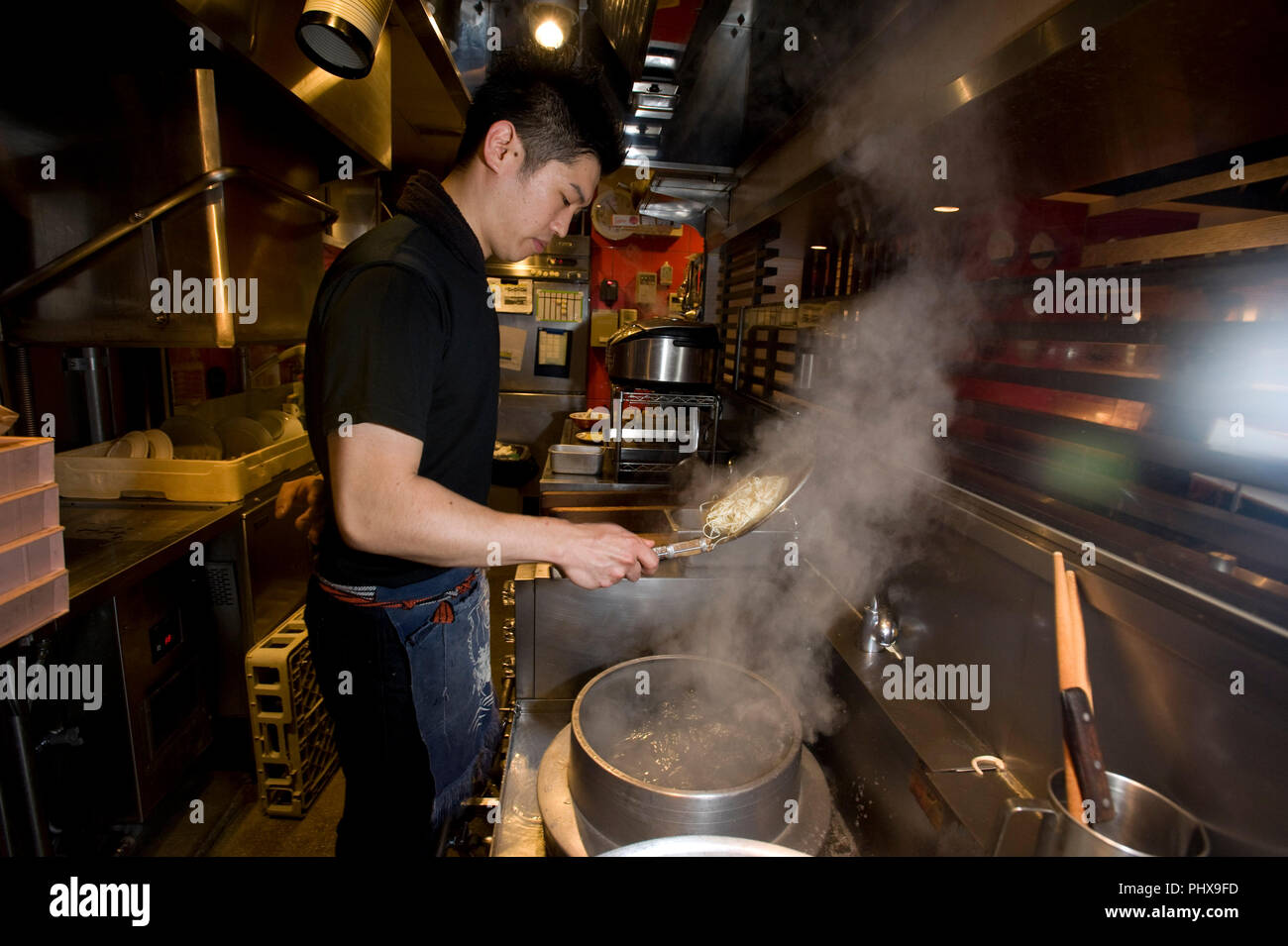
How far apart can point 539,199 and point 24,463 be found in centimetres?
150

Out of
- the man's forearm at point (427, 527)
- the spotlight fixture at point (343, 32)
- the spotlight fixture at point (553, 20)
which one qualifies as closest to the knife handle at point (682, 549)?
the man's forearm at point (427, 527)

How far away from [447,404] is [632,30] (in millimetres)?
1706

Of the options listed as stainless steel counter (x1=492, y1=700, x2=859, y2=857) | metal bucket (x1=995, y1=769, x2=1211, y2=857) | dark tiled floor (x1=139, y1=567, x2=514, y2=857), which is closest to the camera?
metal bucket (x1=995, y1=769, x2=1211, y2=857)

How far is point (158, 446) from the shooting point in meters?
2.80

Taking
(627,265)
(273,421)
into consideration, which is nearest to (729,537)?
(273,421)

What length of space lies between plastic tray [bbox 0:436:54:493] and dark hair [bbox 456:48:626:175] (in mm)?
1402

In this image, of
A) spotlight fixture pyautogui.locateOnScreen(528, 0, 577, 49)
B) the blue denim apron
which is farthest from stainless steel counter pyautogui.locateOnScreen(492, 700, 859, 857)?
spotlight fixture pyautogui.locateOnScreen(528, 0, 577, 49)

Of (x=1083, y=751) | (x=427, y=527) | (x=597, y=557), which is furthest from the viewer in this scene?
(x=597, y=557)

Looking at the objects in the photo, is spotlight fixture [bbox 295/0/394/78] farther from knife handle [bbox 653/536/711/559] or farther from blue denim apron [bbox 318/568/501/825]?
knife handle [bbox 653/536/711/559]

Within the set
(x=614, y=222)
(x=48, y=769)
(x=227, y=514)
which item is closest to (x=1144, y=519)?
(x=227, y=514)

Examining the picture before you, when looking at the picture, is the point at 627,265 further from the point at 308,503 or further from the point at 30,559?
the point at 30,559

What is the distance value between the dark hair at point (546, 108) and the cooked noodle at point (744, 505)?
3.41 feet

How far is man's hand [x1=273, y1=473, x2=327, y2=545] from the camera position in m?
1.70

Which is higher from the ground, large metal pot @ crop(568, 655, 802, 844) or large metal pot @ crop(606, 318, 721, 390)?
large metal pot @ crop(606, 318, 721, 390)
